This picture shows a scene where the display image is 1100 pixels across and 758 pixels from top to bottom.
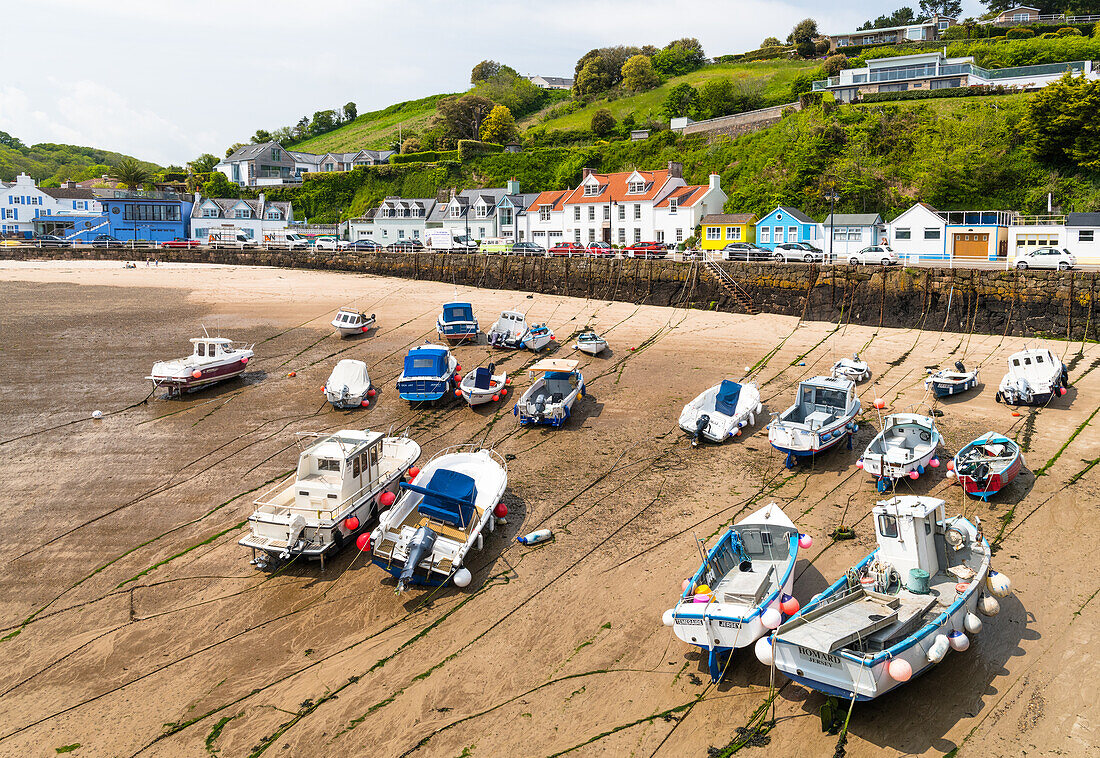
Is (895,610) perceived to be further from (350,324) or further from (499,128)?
(499,128)

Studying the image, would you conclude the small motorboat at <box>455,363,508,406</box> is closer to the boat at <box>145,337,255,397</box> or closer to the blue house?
the boat at <box>145,337,255,397</box>

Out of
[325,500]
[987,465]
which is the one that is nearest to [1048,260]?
[987,465]

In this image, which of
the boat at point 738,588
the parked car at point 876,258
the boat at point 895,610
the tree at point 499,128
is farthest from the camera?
the tree at point 499,128

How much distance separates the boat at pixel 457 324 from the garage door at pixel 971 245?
83.3 feet

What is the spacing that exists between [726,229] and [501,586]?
121 feet

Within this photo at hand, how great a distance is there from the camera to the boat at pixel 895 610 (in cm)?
931

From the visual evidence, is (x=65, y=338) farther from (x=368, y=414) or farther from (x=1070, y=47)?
(x=1070, y=47)

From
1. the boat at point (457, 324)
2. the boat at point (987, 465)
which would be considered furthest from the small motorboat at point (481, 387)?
the boat at point (987, 465)

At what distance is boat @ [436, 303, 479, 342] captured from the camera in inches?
1099

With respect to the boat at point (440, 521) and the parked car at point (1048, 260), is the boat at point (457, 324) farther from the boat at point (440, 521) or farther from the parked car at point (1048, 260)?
the parked car at point (1048, 260)

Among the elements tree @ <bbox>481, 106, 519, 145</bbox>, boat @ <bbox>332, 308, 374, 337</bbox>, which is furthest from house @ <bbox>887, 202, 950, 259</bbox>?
tree @ <bbox>481, 106, 519, 145</bbox>

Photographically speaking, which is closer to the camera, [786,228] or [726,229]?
[786,228]

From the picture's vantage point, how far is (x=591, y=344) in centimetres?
2584

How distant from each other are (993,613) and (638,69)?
89675mm
